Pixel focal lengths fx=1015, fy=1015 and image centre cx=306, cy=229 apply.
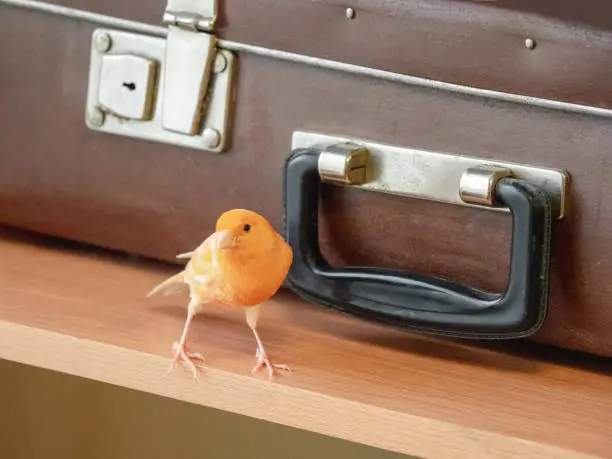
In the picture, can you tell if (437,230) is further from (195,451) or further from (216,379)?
(195,451)

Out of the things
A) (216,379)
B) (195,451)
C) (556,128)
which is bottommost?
(195,451)

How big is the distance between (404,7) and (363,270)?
0.12 m

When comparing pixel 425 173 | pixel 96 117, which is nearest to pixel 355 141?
pixel 425 173

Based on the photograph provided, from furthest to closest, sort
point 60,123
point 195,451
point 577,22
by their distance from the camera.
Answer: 1. point 195,451
2. point 60,123
3. point 577,22

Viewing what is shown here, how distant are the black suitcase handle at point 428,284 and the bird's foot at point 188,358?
0.07 metres

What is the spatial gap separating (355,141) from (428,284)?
2.9 inches

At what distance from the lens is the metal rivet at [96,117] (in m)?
0.51

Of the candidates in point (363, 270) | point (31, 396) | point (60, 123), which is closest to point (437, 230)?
point (363, 270)

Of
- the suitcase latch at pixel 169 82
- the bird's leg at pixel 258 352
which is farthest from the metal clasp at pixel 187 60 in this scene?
the bird's leg at pixel 258 352

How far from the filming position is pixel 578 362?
46cm

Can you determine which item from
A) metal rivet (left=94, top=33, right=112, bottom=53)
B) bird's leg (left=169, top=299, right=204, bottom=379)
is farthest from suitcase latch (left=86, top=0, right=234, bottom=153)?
bird's leg (left=169, top=299, right=204, bottom=379)

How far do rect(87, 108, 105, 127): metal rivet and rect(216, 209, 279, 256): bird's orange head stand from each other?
12cm

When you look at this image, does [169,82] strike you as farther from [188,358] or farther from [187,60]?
[188,358]

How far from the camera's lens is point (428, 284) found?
441mm
